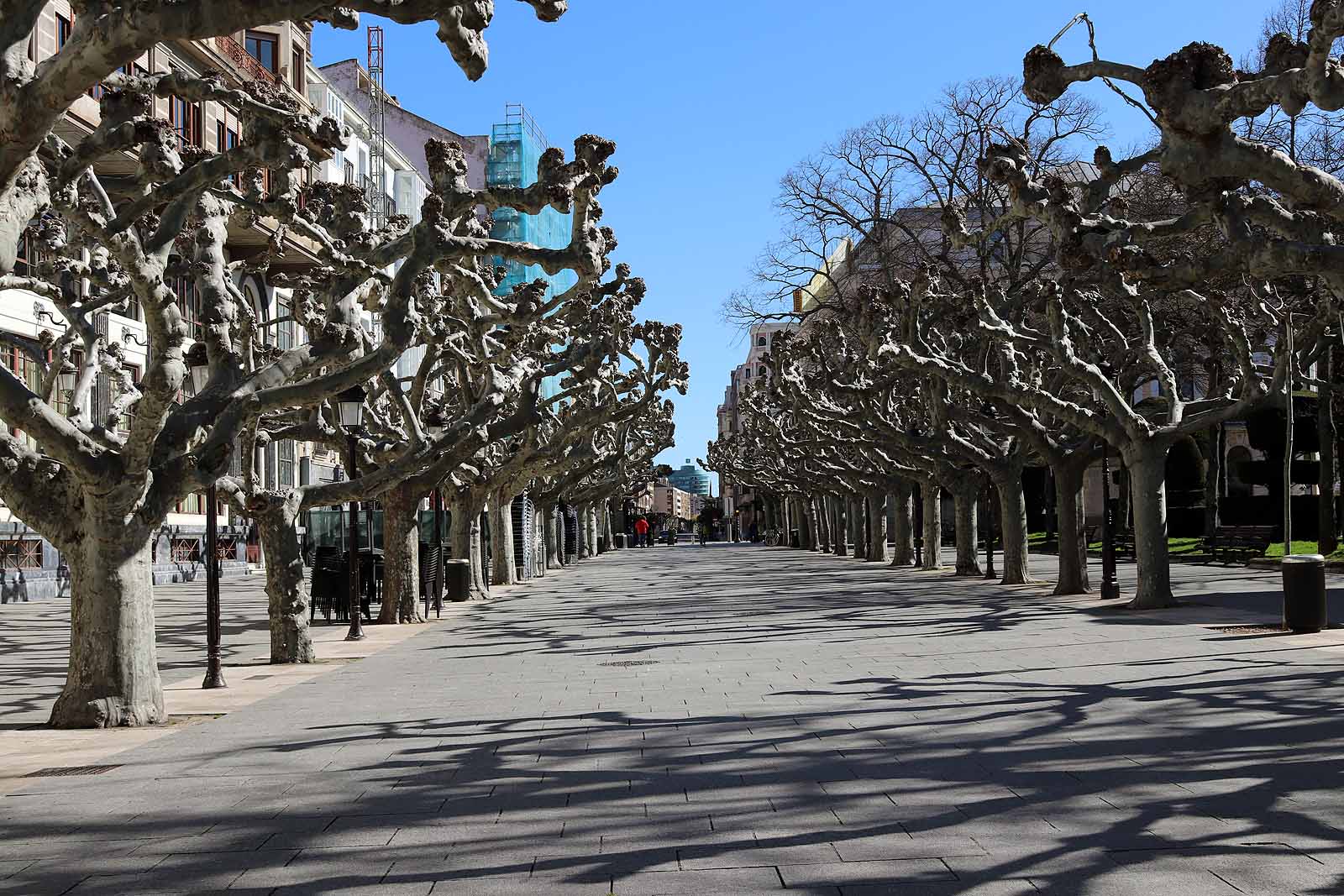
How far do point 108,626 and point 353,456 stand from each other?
880 centimetres

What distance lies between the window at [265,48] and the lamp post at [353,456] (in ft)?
96.0

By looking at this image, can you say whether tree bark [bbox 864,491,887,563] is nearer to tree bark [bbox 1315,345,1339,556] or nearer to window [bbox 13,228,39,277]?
tree bark [bbox 1315,345,1339,556]

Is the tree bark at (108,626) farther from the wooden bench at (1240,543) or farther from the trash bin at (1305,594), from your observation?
the wooden bench at (1240,543)

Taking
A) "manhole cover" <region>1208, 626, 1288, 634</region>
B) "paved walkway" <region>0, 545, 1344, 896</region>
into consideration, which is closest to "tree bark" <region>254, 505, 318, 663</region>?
"paved walkway" <region>0, 545, 1344, 896</region>

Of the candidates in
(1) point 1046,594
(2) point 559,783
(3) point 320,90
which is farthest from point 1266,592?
(3) point 320,90

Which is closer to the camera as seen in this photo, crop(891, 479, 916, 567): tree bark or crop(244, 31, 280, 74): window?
crop(891, 479, 916, 567): tree bark

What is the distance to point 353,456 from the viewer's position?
18.9 metres

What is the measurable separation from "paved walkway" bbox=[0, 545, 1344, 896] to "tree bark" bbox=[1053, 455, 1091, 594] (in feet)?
29.2

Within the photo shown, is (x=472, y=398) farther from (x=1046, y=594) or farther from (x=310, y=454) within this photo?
(x=310, y=454)

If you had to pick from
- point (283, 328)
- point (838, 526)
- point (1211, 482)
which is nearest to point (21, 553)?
point (283, 328)

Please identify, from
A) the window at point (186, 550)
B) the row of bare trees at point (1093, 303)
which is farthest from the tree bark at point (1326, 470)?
the window at point (186, 550)

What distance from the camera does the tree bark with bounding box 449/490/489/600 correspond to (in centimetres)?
2756

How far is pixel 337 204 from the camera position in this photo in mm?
14711

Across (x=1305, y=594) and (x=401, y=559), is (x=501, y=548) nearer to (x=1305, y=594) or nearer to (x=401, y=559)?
(x=401, y=559)
